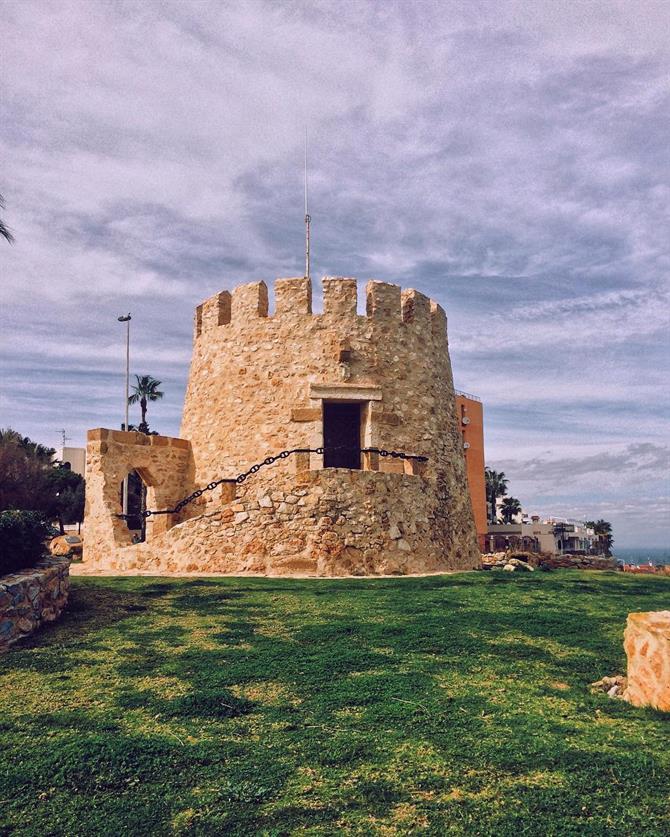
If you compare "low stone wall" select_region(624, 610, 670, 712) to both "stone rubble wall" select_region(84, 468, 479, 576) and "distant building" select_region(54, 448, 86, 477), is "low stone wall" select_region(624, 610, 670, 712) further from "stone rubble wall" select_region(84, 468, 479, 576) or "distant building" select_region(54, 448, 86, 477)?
"distant building" select_region(54, 448, 86, 477)

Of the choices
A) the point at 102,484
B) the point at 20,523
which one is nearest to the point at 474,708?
the point at 20,523

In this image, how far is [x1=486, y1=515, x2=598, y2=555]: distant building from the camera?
45.8 meters

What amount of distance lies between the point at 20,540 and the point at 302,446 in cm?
697

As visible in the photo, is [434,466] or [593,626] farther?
[434,466]

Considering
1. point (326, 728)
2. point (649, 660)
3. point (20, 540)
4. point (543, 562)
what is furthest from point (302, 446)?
point (543, 562)

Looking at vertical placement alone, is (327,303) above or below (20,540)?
above

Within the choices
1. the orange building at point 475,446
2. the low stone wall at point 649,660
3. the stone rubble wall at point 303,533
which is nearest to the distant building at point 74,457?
→ the orange building at point 475,446

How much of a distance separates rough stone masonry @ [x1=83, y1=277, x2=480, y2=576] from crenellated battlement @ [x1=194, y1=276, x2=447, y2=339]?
0.11ft

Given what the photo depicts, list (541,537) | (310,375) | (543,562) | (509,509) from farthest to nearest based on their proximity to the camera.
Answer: (509,509) → (541,537) → (543,562) → (310,375)

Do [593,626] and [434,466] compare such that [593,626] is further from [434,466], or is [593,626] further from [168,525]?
[168,525]

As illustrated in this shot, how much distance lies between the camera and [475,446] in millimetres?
47625

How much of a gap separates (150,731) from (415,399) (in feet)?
38.3

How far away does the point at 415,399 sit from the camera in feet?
51.0

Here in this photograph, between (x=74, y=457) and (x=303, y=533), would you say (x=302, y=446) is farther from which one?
(x=74, y=457)
